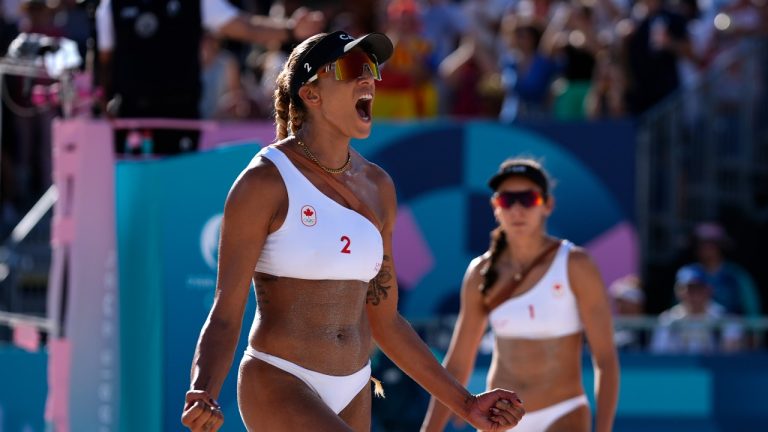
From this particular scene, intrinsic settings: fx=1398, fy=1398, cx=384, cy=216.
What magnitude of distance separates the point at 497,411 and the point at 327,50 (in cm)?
136

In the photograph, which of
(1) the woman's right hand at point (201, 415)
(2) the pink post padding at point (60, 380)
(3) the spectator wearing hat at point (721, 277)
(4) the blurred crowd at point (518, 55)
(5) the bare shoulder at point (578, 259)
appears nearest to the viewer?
(1) the woman's right hand at point (201, 415)

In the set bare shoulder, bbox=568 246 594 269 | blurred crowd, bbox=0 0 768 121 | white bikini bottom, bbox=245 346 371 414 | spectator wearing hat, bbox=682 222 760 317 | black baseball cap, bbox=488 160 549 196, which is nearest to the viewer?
white bikini bottom, bbox=245 346 371 414

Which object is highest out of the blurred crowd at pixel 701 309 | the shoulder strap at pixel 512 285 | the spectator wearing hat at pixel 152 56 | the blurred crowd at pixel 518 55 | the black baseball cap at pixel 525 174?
the blurred crowd at pixel 518 55

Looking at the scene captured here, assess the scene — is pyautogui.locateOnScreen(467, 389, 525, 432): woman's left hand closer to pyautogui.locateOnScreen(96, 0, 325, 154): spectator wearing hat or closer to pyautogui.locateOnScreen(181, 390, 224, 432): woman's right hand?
pyautogui.locateOnScreen(181, 390, 224, 432): woman's right hand

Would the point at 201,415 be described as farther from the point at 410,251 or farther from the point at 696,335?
the point at 410,251

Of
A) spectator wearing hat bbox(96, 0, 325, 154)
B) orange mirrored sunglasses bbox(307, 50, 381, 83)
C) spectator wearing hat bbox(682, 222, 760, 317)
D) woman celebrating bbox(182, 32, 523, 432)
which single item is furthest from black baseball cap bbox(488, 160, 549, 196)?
spectator wearing hat bbox(682, 222, 760, 317)

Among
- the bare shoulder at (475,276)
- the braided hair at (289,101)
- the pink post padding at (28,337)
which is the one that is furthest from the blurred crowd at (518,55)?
the braided hair at (289,101)

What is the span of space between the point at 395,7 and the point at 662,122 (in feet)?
8.47

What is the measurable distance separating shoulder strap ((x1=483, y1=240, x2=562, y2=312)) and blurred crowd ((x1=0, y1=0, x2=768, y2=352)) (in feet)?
13.1

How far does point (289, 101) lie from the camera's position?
489cm

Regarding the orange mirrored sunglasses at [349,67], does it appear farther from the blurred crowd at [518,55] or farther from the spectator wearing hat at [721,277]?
the blurred crowd at [518,55]

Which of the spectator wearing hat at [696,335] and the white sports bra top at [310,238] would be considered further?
the spectator wearing hat at [696,335]

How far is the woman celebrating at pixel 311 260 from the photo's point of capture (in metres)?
4.49

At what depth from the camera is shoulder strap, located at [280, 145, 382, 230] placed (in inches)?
185
